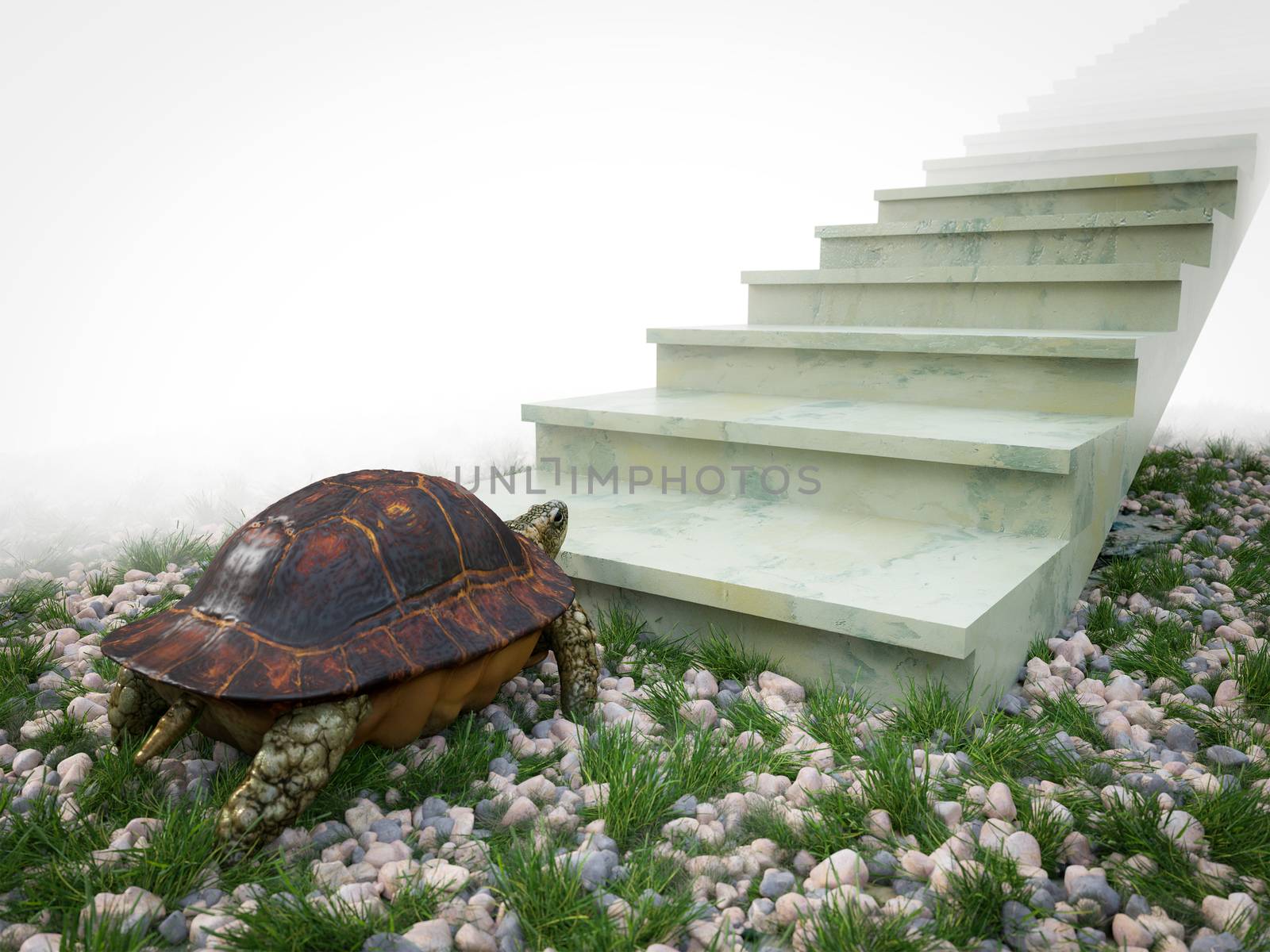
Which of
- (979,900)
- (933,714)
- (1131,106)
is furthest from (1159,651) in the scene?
(1131,106)

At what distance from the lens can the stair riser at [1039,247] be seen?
3.76m

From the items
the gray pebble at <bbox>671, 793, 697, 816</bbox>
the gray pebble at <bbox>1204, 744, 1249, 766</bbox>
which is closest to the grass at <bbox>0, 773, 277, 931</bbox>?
the gray pebble at <bbox>671, 793, 697, 816</bbox>

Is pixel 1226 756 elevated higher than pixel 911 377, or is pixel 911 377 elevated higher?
pixel 911 377

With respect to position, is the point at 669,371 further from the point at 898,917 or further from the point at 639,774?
the point at 898,917

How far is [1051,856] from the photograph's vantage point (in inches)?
57.9

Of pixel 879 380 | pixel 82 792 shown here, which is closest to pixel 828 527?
pixel 879 380

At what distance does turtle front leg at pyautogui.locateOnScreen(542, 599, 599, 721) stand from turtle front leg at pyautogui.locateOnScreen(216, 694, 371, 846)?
1.69 ft

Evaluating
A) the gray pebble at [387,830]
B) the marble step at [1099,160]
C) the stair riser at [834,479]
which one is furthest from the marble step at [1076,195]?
the gray pebble at [387,830]

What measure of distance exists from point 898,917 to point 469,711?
1.02m

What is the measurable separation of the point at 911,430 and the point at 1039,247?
5.63 ft

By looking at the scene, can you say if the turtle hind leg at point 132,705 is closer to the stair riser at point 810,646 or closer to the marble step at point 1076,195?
the stair riser at point 810,646

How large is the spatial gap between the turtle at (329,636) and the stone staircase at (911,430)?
0.63m

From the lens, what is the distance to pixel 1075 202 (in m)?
4.21

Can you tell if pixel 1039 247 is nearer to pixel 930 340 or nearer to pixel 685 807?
pixel 930 340
